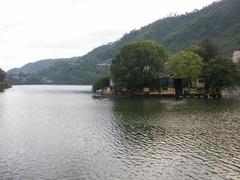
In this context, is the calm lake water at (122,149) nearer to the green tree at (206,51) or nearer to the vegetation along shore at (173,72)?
the vegetation along shore at (173,72)

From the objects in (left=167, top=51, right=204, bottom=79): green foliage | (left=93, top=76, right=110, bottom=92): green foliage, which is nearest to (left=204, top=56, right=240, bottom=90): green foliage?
(left=167, top=51, right=204, bottom=79): green foliage

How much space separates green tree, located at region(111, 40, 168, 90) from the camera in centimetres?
10794

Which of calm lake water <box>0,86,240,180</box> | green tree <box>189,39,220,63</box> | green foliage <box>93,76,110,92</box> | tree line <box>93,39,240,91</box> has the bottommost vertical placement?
calm lake water <box>0,86,240,180</box>

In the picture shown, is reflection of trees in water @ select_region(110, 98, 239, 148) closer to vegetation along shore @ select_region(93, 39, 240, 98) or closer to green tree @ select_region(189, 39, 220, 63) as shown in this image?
vegetation along shore @ select_region(93, 39, 240, 98)

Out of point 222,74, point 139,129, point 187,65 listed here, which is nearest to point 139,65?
point 187,65

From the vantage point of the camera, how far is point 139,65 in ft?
357

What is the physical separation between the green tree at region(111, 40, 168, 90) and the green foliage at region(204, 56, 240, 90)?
15.5 metres

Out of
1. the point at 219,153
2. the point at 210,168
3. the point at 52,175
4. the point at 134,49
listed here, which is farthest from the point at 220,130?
the point at 134,49

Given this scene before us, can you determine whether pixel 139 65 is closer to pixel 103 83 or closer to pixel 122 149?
pixel 103 83

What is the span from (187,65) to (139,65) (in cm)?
1428

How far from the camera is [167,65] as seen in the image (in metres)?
111

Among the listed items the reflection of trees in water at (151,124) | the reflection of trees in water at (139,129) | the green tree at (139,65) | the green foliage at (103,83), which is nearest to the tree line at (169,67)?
the green tree at (139,65)

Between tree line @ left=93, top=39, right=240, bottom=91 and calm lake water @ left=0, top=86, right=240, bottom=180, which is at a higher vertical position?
tree line @ left=93, top=39, right=240, bottom=91

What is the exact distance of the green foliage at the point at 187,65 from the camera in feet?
338
